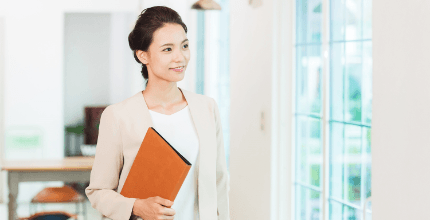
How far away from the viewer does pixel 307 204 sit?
2.43 metres

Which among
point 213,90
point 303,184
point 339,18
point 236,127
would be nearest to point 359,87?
point 339,18

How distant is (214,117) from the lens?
144cm

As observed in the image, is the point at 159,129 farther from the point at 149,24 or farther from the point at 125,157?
the point at 149,24

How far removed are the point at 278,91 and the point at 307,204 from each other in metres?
0.68

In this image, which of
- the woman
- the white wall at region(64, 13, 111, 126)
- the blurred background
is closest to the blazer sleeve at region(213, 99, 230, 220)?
the woman

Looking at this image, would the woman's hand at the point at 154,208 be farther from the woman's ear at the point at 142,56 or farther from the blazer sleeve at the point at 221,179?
the woman's ear at the point at 142,56

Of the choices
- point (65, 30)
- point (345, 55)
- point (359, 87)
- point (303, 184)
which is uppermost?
point (65, 30)

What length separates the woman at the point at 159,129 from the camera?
128 centimetres

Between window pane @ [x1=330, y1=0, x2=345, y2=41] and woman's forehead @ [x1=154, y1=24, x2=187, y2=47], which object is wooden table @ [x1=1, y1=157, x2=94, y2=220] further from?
woman's forehead @ [x1=154, y1=24, x2=187, y2=47]

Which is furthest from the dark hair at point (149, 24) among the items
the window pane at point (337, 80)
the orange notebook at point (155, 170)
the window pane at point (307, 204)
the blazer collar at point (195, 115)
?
the window pane at point (307, 204)

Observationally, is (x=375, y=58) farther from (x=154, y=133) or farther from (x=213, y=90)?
(x=213, y=90)

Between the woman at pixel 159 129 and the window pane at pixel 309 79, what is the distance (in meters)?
1.07

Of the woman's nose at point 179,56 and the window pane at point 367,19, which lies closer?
the woman's nose at point 179,56

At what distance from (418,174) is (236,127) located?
207 centimetres
